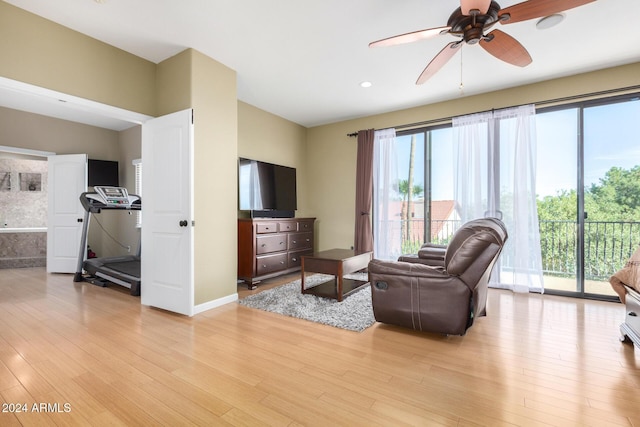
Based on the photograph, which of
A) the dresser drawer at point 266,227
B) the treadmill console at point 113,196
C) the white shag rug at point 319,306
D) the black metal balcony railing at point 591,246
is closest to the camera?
the white shag rug at point 319,306

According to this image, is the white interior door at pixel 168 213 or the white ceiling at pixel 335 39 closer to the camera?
the white ceiling at pixel 335 39

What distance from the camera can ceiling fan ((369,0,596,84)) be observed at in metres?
1.91

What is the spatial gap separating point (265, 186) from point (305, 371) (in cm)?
339

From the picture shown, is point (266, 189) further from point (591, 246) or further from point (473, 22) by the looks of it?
point (591, 246)

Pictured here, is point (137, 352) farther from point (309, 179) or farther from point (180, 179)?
point (309, 179)

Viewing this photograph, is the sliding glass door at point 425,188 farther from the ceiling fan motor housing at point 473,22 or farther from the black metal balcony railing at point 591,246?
the ceiling fan motor housing at point 473,22

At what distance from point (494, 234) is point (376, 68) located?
8.19ft

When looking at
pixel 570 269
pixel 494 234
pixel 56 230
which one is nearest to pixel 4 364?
pixel 494 234

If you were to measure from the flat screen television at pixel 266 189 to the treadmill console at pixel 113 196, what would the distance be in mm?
1928

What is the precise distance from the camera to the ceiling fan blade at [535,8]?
187 cm

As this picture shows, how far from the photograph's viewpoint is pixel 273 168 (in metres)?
5.06

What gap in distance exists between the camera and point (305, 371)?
78.2 inches

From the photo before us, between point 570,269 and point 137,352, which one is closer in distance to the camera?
point 137,352

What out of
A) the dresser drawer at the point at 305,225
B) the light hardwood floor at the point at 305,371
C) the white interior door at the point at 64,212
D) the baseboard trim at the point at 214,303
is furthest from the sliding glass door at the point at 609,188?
the white interior door at the point at 64,212
